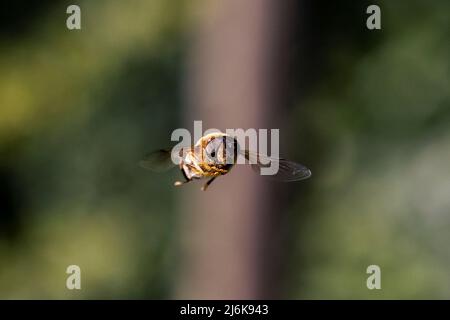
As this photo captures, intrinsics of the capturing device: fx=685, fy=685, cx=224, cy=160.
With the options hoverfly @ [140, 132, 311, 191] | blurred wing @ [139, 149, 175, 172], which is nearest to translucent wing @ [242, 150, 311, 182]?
hoverfly @ [140, 132, 311, 191]

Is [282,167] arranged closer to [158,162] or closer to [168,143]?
[158,162]

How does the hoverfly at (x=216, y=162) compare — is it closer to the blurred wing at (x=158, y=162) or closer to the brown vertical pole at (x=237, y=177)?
the blurred wing at (x=158, y=162)

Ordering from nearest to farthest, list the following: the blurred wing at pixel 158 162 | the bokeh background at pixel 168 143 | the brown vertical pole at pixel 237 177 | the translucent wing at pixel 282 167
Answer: the translucent wing at pixel 282 167
the blurred wing at pixel 158 162
the brown vertical pole at pixel 237 177
the bokeh background at pixel 168 143

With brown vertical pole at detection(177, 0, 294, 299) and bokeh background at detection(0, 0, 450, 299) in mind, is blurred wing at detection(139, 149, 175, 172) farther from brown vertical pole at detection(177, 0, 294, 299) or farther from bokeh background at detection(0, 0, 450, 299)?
bokeh background at detection(0, 0, 450, 299)

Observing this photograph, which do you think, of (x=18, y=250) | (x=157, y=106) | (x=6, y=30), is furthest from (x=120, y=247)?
(x=6, y=30)

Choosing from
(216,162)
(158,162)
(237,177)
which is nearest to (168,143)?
(237,177)

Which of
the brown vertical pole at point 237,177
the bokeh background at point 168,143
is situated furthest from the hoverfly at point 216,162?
the bokeh background at point 168,143
